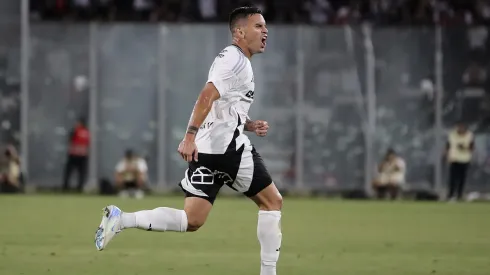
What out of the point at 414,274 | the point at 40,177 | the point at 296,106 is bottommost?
the point at 40,177

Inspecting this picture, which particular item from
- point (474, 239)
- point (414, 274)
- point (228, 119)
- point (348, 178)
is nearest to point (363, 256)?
point (414, 274)

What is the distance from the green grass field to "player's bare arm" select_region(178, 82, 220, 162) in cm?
257

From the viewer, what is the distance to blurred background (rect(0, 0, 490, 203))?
103 ft

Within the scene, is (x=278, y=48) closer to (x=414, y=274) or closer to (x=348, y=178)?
(x=348, y=178)

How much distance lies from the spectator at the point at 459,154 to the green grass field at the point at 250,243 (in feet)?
11.8

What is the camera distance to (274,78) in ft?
104

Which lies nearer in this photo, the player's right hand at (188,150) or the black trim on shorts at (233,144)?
the player's right hand at (188,150)

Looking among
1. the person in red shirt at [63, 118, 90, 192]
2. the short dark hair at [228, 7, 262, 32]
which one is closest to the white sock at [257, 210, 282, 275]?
the short dark hair at [228, 7, 262, 32]

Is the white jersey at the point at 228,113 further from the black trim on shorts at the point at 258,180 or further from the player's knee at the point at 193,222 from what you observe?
the player's knee at the point at 193,222

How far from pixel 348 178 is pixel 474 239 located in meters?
14.1

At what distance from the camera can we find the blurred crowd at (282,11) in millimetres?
31891

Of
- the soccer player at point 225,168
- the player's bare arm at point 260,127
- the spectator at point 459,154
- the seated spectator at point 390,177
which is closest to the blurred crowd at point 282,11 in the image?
the spectator at point 459,154

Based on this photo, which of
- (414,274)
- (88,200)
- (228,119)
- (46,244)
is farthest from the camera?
(88,200)

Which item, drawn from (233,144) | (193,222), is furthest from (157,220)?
(233,144)
